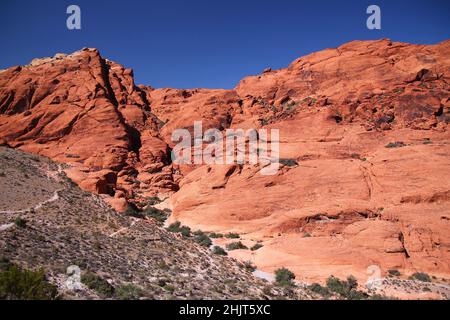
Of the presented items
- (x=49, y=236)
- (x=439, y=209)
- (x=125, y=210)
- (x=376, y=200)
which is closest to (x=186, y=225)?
(x=125, y=210)

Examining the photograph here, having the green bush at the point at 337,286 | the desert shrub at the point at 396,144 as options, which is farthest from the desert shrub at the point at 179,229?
the desert shrub at the point at 396,144

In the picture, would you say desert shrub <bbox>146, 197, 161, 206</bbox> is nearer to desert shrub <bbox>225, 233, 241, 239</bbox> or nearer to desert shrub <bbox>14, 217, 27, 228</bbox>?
desert shrub <bbox>225, 233, 241, 239</bbox>

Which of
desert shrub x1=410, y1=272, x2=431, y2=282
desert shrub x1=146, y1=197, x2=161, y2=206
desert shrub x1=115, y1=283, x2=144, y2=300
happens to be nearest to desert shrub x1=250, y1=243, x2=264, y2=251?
desert shrub x1=410, y1=272, x2=431, y2=282

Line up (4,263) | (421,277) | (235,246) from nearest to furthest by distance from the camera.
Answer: (4,263) → (421,277) → (235,246)

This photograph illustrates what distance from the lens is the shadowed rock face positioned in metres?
22.4

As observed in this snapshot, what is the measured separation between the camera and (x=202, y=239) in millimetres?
24969

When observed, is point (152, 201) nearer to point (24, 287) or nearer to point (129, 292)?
point (129, 292)

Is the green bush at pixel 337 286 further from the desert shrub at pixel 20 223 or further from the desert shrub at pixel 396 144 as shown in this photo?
the desert shrub at pixel 396 144

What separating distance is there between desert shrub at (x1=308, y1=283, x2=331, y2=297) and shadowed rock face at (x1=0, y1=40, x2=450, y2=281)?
3.90 feet

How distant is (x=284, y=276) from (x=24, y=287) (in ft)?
44.4

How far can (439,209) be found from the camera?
903 inches

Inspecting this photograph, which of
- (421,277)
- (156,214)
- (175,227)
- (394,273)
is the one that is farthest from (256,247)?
(156,214)
